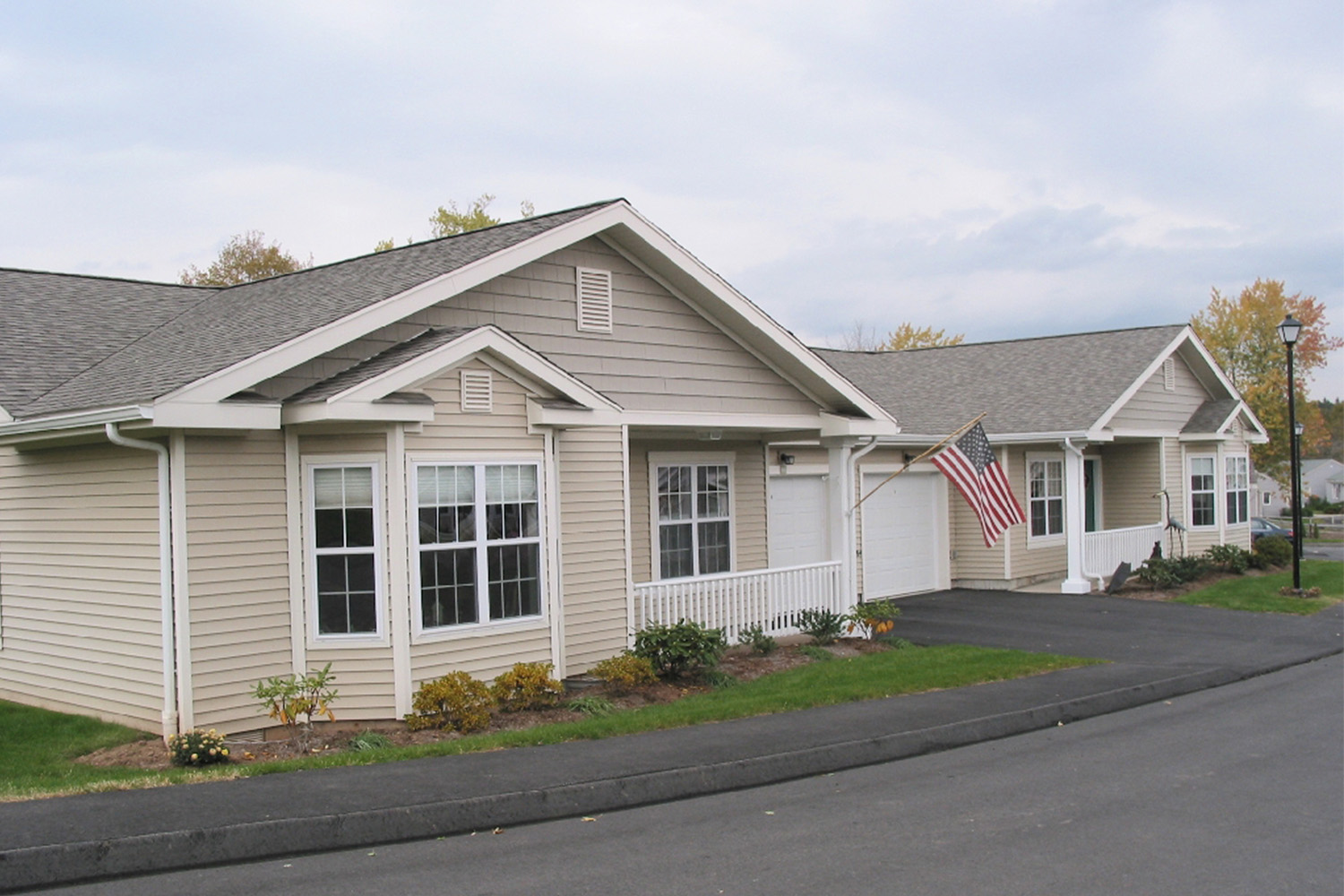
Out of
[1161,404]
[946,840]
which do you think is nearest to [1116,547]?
[1161,404]

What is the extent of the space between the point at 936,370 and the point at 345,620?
61.3 ft

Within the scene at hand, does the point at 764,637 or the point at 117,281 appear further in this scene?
the point at 117,281

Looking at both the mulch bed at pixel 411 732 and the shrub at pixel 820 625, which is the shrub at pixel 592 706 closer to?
the mulch bed at pixel 411 732

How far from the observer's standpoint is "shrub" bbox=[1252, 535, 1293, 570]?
2531 centimetres

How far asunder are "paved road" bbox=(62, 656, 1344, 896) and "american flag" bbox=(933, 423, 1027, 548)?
5.69 m

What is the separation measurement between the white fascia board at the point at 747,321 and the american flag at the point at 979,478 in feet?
4.07

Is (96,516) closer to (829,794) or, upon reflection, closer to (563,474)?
(563,474)

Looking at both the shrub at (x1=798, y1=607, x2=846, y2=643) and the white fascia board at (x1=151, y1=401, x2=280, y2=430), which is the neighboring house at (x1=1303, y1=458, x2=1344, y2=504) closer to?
the shrub at (x1=798, y1=607, x2=846, y2=643)

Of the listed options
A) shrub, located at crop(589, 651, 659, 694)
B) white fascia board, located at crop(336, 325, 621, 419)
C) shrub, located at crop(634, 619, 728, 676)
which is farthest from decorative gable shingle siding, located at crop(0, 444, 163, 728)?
shrub, located at crop(634, 619, 728, 676)

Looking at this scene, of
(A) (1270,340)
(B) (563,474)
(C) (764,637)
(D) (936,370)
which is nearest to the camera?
(B) (563,474)

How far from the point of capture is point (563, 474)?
42.3 feet

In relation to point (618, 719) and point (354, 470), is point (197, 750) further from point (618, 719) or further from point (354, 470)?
point (618, 719)

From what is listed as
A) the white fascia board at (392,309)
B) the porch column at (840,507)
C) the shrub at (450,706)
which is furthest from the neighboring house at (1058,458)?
the shrub at (450,706)

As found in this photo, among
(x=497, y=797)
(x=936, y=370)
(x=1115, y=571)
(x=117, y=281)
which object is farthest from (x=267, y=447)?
(x=936, y=370)
